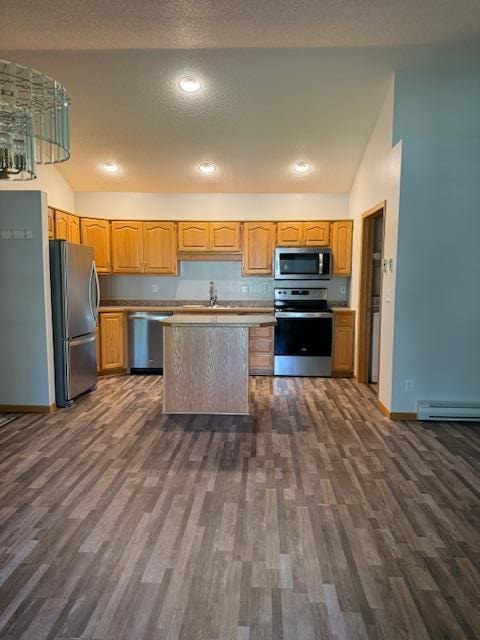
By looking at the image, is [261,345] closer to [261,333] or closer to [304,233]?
[261,333]

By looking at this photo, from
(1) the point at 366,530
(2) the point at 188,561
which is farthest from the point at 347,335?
(2) the point at 188,561

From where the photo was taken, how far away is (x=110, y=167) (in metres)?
5.47

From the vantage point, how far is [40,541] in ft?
6.79

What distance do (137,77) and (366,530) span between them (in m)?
4.28

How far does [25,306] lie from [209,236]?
273 centimetres

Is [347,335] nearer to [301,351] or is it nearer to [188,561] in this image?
[301,351]

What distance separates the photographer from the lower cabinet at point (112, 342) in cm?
545

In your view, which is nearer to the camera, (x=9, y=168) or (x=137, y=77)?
(x=9, y=168)

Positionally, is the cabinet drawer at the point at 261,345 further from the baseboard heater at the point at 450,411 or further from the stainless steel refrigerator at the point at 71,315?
the baseboard heater at the point at 450,411

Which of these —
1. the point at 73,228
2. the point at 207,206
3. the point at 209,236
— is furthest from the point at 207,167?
the point at 73,228

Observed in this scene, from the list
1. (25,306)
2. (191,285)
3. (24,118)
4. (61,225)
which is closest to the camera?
(24,118)

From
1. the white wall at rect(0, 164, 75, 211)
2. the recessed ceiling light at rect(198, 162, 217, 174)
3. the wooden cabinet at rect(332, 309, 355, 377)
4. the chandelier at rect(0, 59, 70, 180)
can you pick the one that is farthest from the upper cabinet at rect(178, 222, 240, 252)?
the chandelier at rect(0, 59, 70, 180)

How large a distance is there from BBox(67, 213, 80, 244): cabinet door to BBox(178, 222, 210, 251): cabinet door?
4.49 ft

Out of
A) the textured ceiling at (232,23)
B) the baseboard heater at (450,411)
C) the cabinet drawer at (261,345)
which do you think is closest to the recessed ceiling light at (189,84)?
the textured ceiling at (232,23)
